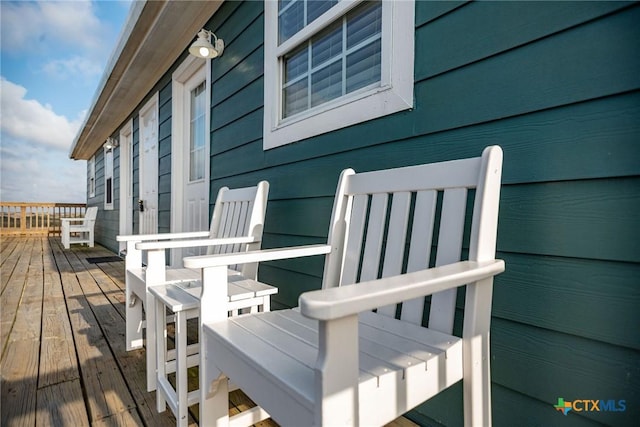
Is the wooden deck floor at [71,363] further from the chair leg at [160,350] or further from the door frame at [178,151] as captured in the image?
the door frame at [178,151]

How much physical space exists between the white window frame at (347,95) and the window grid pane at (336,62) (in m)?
0.04

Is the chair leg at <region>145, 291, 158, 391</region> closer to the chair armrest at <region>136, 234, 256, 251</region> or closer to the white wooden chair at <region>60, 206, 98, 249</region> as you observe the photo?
the chair armrest at <region>136, 234, 256, 251</region>

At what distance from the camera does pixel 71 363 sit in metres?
1.63

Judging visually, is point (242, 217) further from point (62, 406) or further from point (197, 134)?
point (197, 134)

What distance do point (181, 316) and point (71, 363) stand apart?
1.02m

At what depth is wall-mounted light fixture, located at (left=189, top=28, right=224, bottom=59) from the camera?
2.30 m

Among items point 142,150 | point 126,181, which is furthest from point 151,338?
point 126,181

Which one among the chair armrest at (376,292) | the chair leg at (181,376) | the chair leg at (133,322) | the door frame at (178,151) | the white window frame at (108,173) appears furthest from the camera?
the white window frame at (108,173)

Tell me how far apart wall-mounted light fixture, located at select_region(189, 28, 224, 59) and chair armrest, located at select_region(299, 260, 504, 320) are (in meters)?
2.34

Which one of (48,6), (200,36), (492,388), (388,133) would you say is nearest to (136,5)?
(200,36)

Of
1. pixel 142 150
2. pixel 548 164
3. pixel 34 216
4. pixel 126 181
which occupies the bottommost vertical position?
pixel 34 216

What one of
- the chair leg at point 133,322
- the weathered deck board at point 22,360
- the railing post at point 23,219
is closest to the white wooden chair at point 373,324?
the weathered deck board at point 22,360

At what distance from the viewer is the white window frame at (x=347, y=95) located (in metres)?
1.17

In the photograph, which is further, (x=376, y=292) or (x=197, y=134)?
(x=197, y=134)
